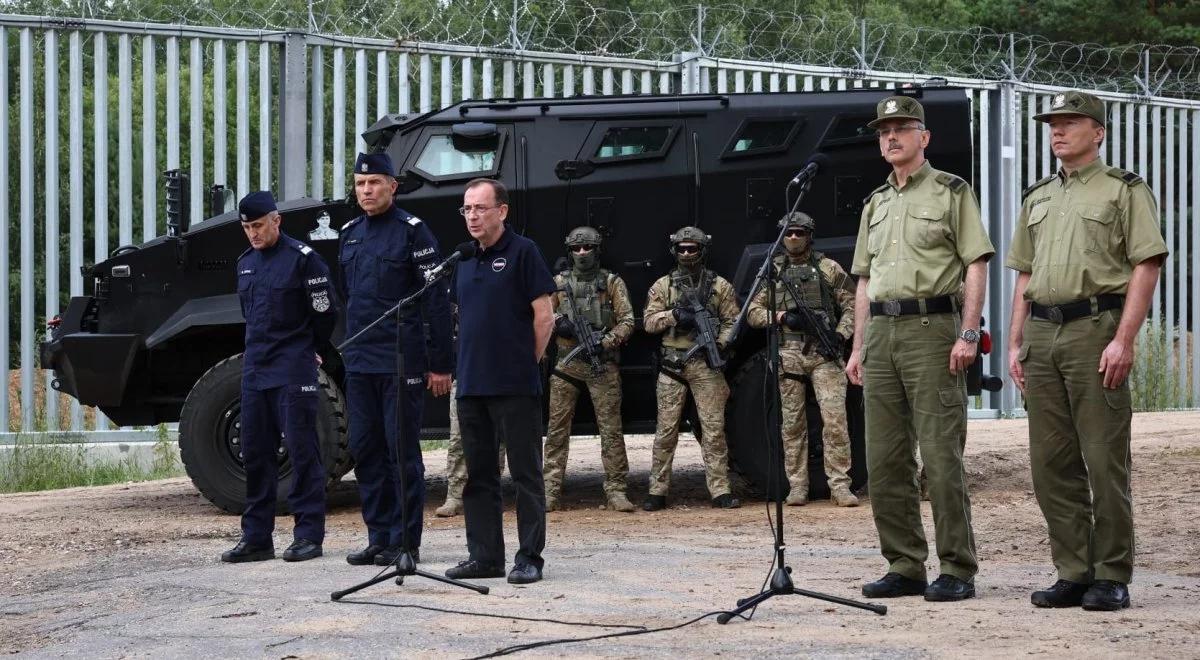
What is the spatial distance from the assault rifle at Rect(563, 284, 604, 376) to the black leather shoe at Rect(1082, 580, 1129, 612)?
13.9ft

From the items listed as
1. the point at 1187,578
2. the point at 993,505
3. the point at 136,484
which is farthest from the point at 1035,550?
the point at 136,484

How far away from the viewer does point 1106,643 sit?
5.23 meters

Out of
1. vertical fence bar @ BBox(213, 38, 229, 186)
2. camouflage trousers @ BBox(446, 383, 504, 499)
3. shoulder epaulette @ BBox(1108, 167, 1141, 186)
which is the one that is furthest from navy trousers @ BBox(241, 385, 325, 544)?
vertical fence bar @ BBox(213, 38, 229, 186)

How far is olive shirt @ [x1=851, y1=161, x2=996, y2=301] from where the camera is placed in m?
6.23

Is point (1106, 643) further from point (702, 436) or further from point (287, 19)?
point (287, 19)

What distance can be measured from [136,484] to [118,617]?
5.98m

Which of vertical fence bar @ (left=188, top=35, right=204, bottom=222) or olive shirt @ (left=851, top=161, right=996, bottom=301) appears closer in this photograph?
olive shirt @ (left=851, top=161, right=996, bottom=301)

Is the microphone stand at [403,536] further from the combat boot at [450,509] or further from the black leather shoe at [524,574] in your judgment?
the combat boot at [450,509]

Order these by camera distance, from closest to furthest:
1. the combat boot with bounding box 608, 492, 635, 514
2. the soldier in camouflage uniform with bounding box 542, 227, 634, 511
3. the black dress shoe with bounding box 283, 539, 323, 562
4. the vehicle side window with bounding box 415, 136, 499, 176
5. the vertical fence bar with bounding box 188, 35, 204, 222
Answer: the black dress shoe with bounding box 283, 539, 323, 562 < the soldier in camouflage uniform with bounding box 542, 227, 634, 511 < the combat boot with bounding box 608, 492, 635, 514 < the vehicle side window with bounding box 415, 136, 499, 176 < the vertical fence bar with bounding box 188, 35, 204, 222

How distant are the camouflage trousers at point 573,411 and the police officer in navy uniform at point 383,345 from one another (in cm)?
222

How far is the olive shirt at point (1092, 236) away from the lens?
19.2 ft

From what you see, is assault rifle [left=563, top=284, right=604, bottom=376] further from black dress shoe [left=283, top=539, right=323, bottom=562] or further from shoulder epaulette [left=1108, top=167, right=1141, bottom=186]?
shoulder epaulette [left=1108, top=167, right=1141, bottom=186]

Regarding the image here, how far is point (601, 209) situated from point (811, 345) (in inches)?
60.2

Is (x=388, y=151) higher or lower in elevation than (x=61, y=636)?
higher
